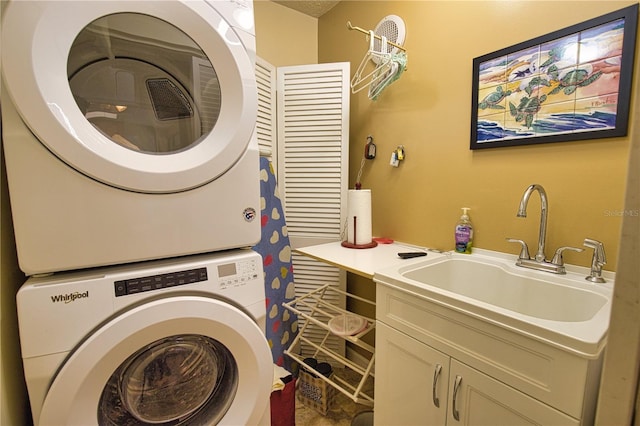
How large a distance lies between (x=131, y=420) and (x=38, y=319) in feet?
1.49

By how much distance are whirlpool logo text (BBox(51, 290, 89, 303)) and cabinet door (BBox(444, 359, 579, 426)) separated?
1.12 metres

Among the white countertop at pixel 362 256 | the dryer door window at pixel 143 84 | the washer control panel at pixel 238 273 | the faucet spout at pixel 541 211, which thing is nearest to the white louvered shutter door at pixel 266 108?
the white countertop at pixel 362 256

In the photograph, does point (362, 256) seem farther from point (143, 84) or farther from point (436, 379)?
point (143, 84)

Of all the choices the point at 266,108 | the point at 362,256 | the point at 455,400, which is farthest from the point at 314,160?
the point at 455,400

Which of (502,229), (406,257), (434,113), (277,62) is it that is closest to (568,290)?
(502,229)

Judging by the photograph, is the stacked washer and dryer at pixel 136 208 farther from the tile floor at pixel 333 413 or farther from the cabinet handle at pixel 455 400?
the tile floor at pixel 333 413

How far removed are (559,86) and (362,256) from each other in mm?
1125

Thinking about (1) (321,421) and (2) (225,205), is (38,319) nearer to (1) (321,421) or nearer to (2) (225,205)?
(2) (225,205)

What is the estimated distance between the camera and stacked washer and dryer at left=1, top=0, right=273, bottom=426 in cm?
68

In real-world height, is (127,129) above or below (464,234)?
above

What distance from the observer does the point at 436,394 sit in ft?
3.40

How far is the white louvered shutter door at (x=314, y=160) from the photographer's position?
1.98 m

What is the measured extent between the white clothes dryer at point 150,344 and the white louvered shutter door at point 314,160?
1087mm

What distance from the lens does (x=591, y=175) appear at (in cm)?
Answer: 112
